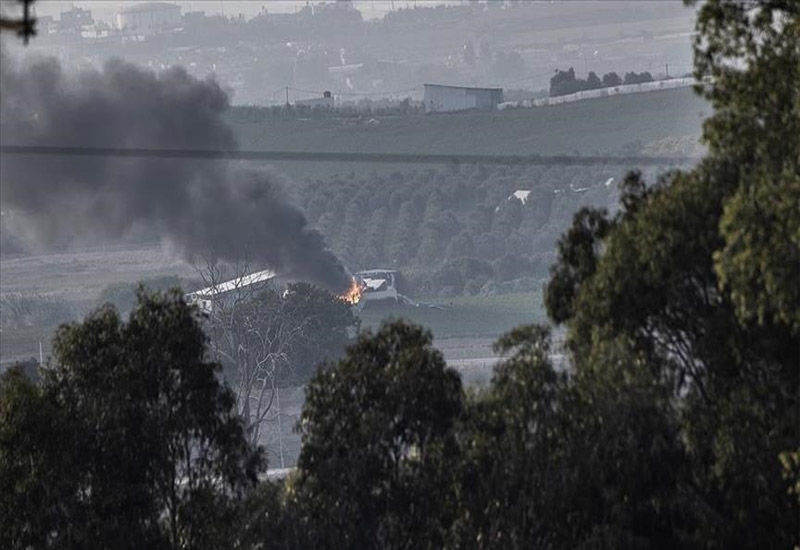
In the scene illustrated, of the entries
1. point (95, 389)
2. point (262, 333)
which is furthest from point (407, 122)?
point (95, 389)

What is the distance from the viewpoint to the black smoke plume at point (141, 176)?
108m

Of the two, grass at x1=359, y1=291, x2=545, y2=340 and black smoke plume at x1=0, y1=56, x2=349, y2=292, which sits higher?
black smoke plume at x1=0, y1=56, x2=349, y2=292

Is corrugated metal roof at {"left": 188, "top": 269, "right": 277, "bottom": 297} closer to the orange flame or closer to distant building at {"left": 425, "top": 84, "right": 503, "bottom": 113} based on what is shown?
the orange flame

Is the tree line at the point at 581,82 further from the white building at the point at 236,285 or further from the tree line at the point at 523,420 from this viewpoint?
the tree line at the point at 523,420

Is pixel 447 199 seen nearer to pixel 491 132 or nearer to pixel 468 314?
pixel 491 132

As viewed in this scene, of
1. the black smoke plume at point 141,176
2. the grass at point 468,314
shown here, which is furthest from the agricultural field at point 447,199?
the black smoke plume at point 141,176

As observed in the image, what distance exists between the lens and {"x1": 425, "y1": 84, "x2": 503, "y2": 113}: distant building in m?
A: 182

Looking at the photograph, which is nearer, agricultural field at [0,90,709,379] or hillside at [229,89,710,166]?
agricultural field at [0,90,709,379]

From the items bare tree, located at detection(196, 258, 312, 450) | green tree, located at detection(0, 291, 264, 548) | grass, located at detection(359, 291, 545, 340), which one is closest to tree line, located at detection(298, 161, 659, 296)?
grass, located at detection(359, 291, 545, 340)

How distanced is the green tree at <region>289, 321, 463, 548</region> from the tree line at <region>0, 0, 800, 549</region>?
0.9 inches

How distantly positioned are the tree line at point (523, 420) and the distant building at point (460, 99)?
6124 inches

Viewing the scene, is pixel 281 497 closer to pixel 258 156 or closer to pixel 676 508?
pixel 676 508

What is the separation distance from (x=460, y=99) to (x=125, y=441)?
164 m

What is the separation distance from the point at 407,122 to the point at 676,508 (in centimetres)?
15714
